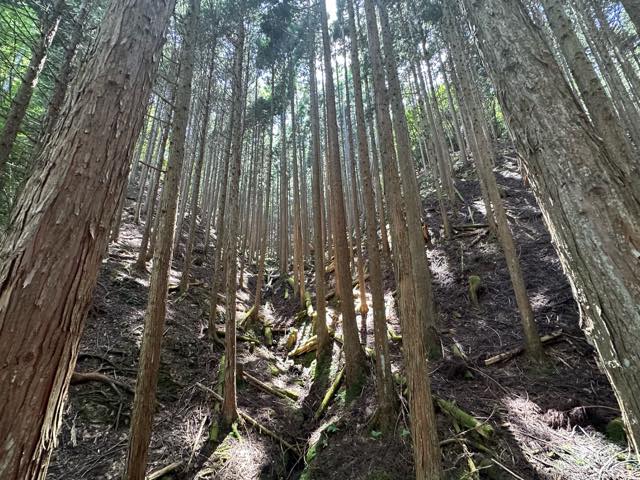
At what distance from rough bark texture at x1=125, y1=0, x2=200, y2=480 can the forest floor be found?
1041 millimetres

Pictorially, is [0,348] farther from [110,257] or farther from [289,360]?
[110,257]

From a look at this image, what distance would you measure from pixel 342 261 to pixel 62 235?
16.7 ft

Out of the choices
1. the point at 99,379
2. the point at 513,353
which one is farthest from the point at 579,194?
the point at 99,379

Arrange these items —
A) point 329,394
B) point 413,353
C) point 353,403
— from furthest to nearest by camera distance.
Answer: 1. point 329,394
2. point 353,403
3. point 413,353

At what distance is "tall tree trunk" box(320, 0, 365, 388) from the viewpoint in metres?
5.76

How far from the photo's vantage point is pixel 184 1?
8141mm

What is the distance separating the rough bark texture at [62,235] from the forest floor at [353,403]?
3.58 meters

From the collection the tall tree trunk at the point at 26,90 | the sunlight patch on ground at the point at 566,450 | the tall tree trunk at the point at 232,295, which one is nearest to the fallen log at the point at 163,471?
the tall tree trunk at the point at 232,295

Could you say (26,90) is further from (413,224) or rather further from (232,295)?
(413,224)

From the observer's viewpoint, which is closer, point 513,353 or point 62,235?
point 62,235

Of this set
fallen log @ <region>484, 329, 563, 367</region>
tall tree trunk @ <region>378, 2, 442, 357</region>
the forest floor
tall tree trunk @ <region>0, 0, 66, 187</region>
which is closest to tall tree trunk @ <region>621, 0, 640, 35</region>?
tall tree trunk @ <region>378, 2, 442, 357</region>

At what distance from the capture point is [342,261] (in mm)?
6211

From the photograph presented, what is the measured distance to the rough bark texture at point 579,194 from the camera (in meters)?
1.15

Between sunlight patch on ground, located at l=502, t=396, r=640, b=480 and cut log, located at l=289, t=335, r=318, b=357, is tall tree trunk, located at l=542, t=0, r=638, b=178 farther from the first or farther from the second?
cut log, located at l=289, t=335, r=318, b=357
